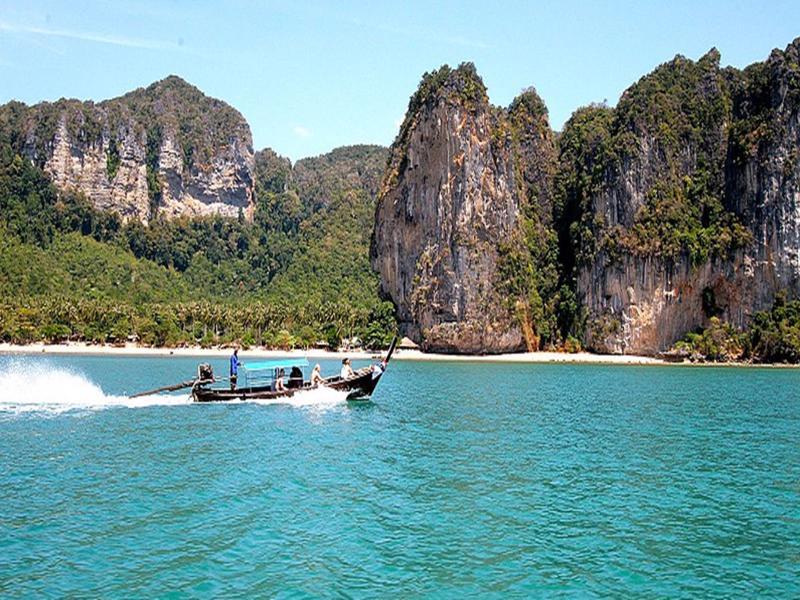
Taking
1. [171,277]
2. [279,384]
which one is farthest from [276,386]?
[171,277]

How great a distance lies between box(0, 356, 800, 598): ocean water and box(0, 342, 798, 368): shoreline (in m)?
65.1

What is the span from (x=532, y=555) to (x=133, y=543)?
7823 mm

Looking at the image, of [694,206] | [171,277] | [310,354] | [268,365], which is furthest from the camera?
[171,277]

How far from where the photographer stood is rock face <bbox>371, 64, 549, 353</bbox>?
117 meters

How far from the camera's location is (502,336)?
116 meters

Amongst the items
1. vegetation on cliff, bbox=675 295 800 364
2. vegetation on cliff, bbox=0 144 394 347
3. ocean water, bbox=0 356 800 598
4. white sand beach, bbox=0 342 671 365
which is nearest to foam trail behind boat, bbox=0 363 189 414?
ocean water, bbox=0 356 800 598

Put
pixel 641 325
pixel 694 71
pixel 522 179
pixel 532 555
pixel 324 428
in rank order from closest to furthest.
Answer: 1. pixel 532 555
2. pixel 324 428
3. pixel 641 325
4. pixel 694 71
5. pixel 522 179

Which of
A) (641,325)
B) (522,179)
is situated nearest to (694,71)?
(522,179)

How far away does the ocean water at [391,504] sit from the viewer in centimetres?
1440

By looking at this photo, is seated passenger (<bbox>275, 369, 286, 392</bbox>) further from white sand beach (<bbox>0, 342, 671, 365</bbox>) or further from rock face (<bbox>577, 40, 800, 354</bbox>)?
rock face (<bbox>577, 40, 800, 354</bbox>)

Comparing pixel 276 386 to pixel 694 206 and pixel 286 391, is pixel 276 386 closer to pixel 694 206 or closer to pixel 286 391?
pixel 286 391

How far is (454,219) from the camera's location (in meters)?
122

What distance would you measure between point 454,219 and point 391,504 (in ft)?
342

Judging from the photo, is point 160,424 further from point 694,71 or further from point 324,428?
point 694,71
